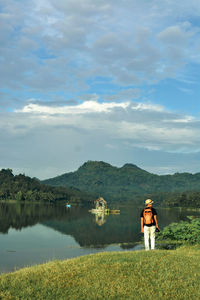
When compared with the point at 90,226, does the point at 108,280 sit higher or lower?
higher

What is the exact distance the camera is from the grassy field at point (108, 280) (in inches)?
407

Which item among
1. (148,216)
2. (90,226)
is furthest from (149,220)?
(90,226)

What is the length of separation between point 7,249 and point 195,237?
18.0 meters

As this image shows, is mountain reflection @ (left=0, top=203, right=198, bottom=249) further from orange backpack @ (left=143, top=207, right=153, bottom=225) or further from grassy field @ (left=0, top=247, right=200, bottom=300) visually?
grassy field @ (left=0, top=247, right=200, bottom=300)

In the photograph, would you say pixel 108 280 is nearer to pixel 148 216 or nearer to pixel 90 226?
pixel 148 216

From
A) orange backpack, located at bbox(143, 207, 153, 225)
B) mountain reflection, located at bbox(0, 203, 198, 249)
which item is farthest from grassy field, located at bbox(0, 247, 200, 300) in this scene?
mountain reflection, located at bbox(0, 203, 198, 249)

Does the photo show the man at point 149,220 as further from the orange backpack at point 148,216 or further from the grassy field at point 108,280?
the grassy field at point 108,280

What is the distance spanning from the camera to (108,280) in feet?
38.3

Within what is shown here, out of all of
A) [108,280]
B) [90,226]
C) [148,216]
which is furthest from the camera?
[90,226]

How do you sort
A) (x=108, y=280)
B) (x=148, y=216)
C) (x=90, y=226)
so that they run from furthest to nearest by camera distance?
(x=90, y=226) < (x=148, y=216) < (x=108, y=280)

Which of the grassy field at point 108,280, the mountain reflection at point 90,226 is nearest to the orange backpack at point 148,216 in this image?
the grassy field at point 108,280

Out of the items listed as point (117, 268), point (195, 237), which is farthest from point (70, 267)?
point (195, 237)

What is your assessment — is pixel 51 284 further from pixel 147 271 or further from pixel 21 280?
pixel 147 271

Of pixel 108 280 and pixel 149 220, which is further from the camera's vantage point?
pixel 149 220
